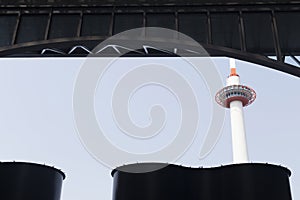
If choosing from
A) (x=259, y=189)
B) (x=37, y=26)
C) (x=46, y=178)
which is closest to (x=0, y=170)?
(x=46, y=178)

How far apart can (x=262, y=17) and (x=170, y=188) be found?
6.64 metres

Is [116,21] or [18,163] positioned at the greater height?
[116,21]

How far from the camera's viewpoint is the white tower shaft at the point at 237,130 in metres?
53.9

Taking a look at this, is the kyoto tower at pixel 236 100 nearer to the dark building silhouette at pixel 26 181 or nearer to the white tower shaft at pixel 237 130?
the white tower shaft at pixel 237 130

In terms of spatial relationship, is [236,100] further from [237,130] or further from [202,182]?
[202,182]

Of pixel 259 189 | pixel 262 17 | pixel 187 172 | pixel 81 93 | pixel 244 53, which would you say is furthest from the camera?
pixel 81 93

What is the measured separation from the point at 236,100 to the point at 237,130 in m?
→ 6.96

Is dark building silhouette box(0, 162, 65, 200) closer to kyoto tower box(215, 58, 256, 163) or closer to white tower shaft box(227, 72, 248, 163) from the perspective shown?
white tower shaft box(227, 72, 248, 163)

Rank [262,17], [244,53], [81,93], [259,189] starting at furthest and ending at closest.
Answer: [81,93] → [262,17] → [244,53] → [259,189]

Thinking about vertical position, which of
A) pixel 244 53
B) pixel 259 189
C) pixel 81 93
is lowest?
pixel 259 189

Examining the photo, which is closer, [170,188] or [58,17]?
[170,188]

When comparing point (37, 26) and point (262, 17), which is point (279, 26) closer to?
point (262, 17)

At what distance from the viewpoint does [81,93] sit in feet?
59.3

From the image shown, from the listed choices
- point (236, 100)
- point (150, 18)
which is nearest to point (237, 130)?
point (236, 100)
